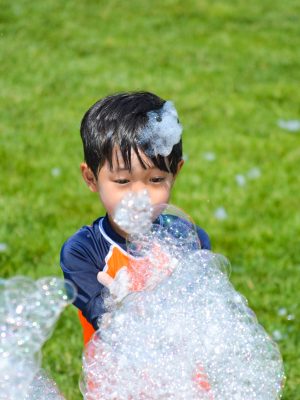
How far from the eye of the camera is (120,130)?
2146 millimetres

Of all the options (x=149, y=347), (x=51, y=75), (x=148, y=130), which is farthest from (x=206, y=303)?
(x=51, y=75)

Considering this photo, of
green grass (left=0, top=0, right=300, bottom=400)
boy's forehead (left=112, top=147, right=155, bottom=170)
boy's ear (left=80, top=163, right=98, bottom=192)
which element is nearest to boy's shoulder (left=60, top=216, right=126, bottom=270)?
boy's ear (left=80, top=163, right=98, bottom=192)

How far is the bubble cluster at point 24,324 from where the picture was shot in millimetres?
1884

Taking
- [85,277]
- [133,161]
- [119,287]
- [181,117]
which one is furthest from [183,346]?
[181,117]

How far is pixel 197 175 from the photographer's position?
492cm

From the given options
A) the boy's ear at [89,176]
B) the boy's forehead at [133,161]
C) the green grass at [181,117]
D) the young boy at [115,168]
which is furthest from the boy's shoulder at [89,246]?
the green grass at [181,117]

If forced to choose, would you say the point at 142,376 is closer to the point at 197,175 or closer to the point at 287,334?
the point at 287,334

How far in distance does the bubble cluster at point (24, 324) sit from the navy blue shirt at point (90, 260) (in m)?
0.21

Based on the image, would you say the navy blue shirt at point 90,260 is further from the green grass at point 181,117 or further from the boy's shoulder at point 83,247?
the green grass at point 181,117

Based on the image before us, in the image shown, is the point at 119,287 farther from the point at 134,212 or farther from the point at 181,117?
the point at 181,117

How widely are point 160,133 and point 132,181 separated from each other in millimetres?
136

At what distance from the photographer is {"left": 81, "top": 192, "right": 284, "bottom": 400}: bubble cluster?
1.99 m

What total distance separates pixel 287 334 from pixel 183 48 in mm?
4437

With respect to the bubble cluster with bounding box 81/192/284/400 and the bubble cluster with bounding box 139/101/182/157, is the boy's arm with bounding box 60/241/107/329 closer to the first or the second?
the bubble cluster with bounding box 81/192/284/400
